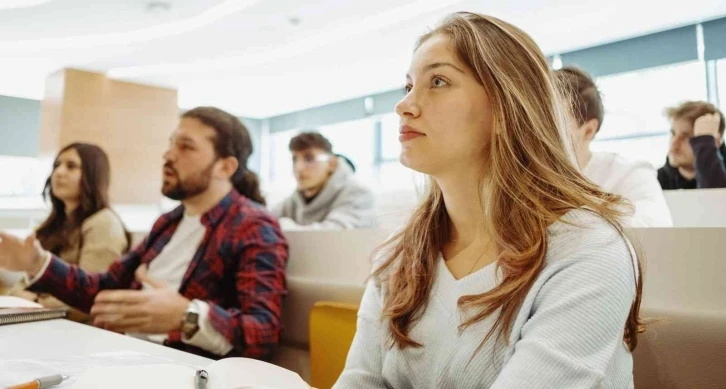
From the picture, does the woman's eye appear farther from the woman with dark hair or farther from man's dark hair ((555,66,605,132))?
the woman with dark hair

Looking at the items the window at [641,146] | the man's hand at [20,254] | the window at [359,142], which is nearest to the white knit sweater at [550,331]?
the man's hand at [20,254]

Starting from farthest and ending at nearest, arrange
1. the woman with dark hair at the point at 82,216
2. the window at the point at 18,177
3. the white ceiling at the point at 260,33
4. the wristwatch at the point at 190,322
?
the white ceiling at the point at 260,33
the window at the point at 18,177
the woman with dark hair at the point at 82,216
the wristwatch at the point at 190,322

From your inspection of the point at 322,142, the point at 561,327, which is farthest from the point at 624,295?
the point at 322,142

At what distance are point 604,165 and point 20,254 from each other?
1.82m

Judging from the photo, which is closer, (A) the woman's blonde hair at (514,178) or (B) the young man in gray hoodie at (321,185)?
(A) the woman's blonde hair at (514,178)

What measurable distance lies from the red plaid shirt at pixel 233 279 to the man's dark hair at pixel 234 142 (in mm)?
114

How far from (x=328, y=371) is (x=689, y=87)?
5571 mm

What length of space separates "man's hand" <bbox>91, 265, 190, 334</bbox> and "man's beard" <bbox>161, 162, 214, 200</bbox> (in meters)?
0.47

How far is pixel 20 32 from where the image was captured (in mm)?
5113

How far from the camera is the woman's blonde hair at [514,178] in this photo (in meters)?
0.77

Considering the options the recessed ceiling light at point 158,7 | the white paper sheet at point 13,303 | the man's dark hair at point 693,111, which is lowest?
the white paper sheet at point 13,303

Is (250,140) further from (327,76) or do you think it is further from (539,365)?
(327,76)

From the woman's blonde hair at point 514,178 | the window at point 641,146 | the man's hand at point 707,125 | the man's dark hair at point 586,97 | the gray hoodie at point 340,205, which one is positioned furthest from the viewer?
the window at point 641,146

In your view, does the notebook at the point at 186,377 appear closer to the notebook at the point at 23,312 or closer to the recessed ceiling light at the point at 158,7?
the notebook at the point at 23,312
